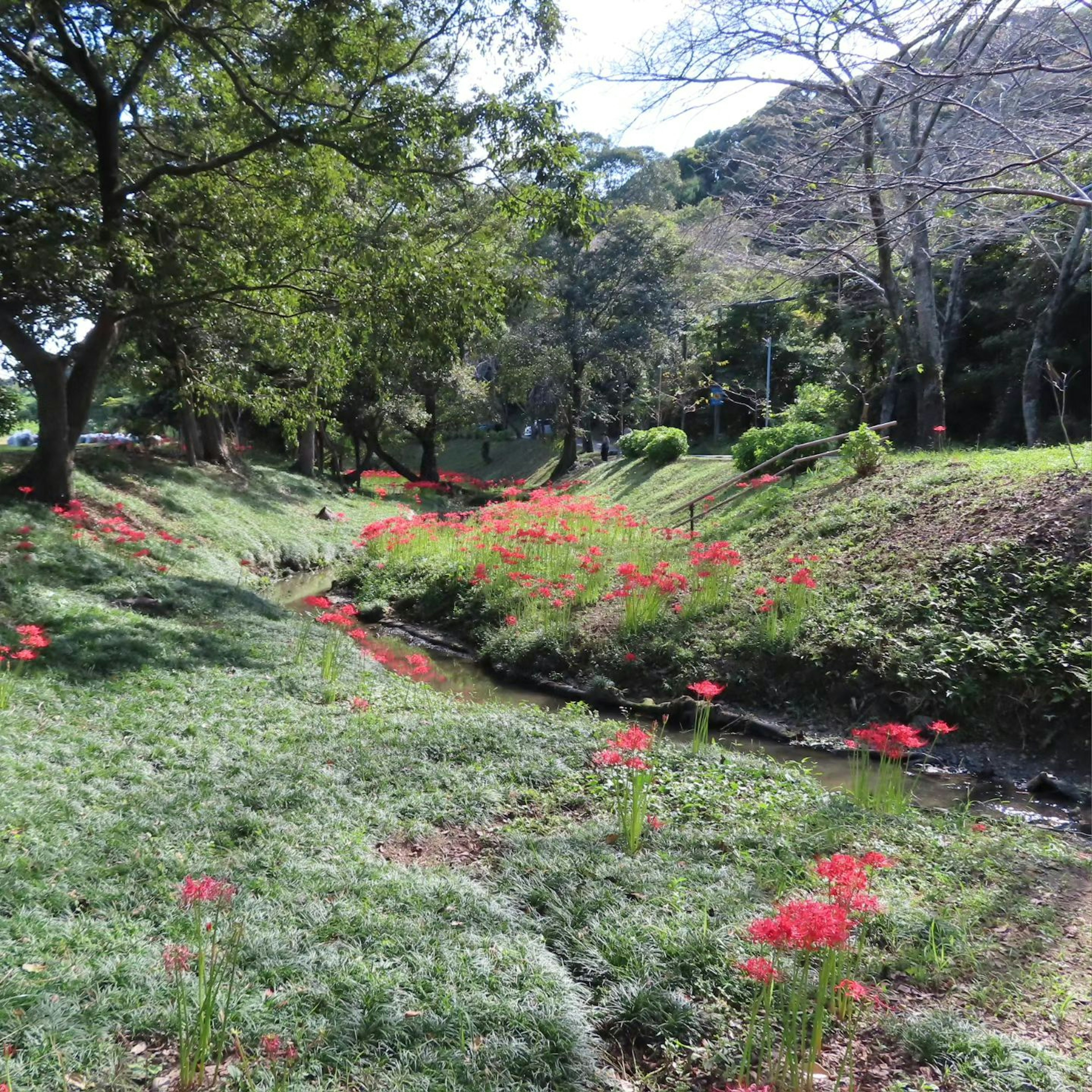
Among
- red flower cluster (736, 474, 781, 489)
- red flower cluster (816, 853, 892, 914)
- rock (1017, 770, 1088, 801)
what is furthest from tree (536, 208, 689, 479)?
red flower cluster (816, 853, 892, 914)

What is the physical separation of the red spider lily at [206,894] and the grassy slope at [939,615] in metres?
5.76

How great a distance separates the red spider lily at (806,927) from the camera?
225cm

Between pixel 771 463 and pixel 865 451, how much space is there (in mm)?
1486

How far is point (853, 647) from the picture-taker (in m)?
7.50

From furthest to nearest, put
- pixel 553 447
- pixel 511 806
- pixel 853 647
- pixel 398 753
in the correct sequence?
pixel 553 447 < pixel 853 647 < pixel 398 753 < pixel 511 806

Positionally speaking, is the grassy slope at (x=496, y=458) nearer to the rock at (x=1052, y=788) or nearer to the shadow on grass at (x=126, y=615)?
the shadow on grass at (x=126, y=615)

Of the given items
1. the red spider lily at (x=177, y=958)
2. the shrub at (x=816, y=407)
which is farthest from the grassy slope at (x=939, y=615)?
the red spider lily at (x=177, y=958)

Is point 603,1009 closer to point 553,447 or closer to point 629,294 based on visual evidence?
point 629,294

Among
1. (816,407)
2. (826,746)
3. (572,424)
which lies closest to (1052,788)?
(826,746)

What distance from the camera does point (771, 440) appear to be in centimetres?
1378

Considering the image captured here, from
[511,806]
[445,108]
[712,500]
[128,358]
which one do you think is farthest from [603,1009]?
[128,358]

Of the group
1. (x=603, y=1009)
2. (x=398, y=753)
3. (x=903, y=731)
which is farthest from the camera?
(x=398, y=753)

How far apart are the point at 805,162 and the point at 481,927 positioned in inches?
239

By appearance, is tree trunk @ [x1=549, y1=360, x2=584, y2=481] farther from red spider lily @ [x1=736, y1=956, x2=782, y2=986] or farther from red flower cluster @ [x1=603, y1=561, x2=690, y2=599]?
→ red spider lily @ [x1=736, y1=956, x2=782, y2=986]
